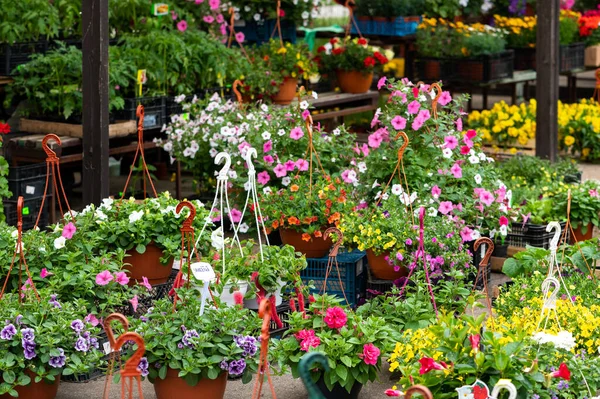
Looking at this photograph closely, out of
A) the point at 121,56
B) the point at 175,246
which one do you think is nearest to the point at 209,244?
the point at 175,246

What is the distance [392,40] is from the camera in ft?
38.2

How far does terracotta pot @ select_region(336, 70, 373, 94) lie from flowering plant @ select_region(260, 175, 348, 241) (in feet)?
13.1

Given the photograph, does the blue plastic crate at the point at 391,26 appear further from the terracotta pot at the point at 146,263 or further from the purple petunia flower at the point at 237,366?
the purple petunia flower at the point at 237,366

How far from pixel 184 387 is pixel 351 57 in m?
5.90

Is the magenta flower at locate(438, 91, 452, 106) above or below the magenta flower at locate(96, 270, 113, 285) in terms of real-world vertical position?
above

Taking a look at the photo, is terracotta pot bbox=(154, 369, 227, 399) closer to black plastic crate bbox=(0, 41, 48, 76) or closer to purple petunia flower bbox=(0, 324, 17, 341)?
purple petunia flower bbox=(0, 324, 17, 341)

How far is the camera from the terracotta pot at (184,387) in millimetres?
4441

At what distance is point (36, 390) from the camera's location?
14.7 feet

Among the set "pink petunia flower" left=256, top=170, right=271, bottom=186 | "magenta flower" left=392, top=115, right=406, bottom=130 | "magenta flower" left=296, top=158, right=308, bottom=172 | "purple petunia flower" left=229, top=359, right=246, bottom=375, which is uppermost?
"magenta flower" left=392, top=115, right=406, bottom=130

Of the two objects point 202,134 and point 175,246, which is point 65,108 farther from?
point 175,246

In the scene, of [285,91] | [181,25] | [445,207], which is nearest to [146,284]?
[445,207]

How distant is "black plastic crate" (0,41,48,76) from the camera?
25.5 ft

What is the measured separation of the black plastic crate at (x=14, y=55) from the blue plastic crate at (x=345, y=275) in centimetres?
291

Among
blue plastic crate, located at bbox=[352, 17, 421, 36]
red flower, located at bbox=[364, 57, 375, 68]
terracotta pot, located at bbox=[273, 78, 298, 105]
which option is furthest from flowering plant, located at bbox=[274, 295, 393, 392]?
blue plastic crate, located at bbox=[352, 17, 421, 36]
